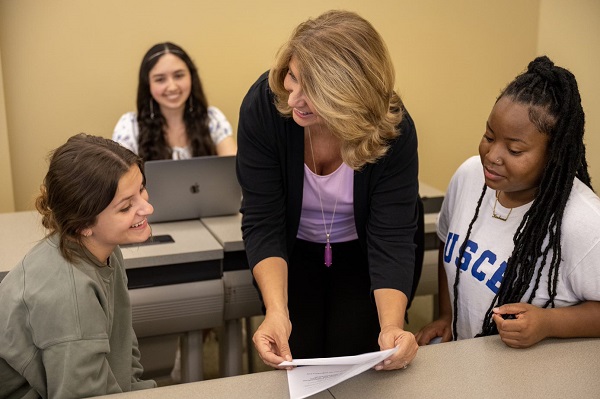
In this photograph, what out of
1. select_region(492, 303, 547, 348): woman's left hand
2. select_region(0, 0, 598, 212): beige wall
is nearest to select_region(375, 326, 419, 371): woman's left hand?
select_region(492, 303, 547, 348): woman's left hand

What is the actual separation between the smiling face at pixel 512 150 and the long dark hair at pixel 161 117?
175 centimetres

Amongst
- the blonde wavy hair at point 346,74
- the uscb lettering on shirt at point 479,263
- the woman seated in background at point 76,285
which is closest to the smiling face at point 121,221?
the woman seated in background at point 76,285

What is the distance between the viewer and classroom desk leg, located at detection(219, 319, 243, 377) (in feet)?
8.37

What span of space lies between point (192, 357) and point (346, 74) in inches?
51.5

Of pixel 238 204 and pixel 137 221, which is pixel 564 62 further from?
pixel 137 221

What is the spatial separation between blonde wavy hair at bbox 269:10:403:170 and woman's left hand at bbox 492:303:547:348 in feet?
1.47

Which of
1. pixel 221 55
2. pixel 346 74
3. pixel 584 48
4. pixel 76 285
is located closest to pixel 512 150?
pixel 346 74

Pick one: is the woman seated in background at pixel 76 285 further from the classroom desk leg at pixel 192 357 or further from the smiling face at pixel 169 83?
the smiling face at pixel 169 83

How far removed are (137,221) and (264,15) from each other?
90.4 inches

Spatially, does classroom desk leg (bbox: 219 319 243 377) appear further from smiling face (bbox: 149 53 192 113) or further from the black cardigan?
smiling face (bbox: 149 53 192 113)

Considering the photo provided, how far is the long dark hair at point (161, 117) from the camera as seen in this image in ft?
10.4

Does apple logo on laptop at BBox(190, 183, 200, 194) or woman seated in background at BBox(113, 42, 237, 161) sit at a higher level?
woman seated in background at BBox(113, 42, 237, 161)

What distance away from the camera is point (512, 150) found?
162 cm

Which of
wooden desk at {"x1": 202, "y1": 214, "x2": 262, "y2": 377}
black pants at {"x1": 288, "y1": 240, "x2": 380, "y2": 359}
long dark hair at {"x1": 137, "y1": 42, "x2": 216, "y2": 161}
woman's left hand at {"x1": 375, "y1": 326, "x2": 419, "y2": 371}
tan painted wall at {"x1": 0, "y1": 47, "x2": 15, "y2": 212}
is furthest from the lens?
tan painted wall at {"x1": 0, "y1": 47, "x2": 15, "y2": 212}
